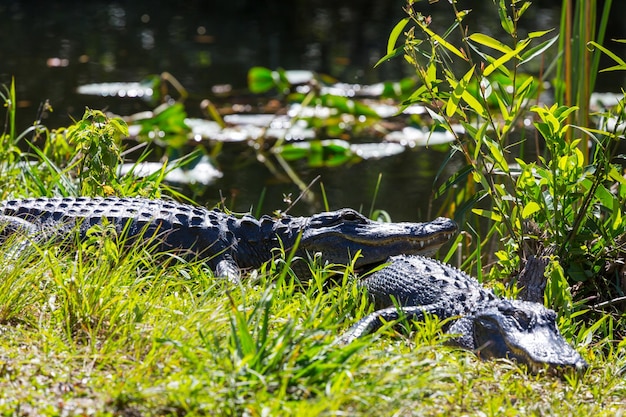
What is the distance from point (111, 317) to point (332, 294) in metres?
0.98

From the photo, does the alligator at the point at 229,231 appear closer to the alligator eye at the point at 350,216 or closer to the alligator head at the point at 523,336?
the alligator eye at the point at 350,216

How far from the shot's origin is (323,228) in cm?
438

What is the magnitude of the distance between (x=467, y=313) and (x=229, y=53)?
9.43 metres

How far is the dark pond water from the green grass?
3.28 m

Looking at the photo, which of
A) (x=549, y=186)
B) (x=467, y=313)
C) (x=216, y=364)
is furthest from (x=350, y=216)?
(x=216, y=364)

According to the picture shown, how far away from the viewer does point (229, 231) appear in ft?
14.6

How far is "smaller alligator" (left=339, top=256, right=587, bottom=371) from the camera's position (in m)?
3.16

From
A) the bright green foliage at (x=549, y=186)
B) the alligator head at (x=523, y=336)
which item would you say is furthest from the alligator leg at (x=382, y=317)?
the bright green foliage at (x=549, y=186)

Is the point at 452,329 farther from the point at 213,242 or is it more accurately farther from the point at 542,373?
the point at 213,242

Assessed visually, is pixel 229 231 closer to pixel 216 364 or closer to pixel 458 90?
pixel 458 90

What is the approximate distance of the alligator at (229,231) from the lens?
425 centimetres

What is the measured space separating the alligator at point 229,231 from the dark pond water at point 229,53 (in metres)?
2.05

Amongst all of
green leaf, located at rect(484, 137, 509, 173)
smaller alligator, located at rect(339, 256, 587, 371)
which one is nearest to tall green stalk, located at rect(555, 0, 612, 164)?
green leaf, located at rect(484, 137, 509, 173)

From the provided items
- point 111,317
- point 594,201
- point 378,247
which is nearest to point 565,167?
point 594,201
